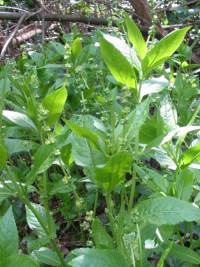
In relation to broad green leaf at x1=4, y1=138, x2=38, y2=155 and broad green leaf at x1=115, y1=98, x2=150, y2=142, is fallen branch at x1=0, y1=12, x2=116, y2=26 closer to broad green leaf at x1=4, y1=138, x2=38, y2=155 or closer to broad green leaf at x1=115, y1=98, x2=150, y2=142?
broad green leaf at x1=4, y1=138, x2=38, y2=155

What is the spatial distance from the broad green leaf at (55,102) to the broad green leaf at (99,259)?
1.28 feet

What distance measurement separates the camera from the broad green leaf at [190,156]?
104 centimetres

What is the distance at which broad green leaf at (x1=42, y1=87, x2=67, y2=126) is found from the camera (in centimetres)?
111

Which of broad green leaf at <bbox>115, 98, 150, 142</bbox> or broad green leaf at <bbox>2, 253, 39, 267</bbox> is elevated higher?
broad green leaf at <bbox>115, 98, 150, 142</bbox>

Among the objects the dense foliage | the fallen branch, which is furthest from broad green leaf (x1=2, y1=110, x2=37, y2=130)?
the fallen branch

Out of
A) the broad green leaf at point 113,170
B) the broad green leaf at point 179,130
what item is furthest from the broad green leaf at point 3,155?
the broad green leaf at point 179,130

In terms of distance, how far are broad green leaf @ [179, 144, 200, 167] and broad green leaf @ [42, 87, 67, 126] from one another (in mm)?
296

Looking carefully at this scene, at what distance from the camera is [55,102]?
113 cm

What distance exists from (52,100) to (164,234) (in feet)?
1.28

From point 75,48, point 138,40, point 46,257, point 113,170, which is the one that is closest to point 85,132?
point 113,170

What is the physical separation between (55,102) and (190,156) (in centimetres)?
33

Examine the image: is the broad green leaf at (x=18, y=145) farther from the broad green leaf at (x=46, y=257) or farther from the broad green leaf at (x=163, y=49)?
the broad green leaf at (x=163, y=49)

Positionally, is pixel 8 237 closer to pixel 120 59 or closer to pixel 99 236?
pixel 99 236

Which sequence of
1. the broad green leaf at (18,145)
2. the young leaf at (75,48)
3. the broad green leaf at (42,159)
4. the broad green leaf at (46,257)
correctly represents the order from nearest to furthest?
1. the broad green leaf at (42,159)
2. the broad green leaf at (46,257)
3. the broad green leaf at (18,145)
4. the young leaf at (75,48)
